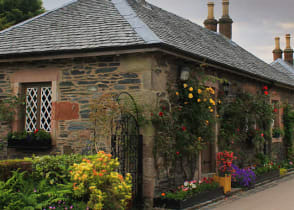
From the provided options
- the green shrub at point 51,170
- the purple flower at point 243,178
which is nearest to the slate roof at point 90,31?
the green shrub at point 51,170

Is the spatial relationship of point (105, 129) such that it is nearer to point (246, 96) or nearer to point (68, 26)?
point (68, 26)

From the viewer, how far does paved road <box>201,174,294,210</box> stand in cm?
840

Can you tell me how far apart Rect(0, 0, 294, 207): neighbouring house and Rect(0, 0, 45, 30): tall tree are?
40.7ft

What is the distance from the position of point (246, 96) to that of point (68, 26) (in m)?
5.69

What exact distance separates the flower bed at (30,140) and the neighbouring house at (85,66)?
0.18 m

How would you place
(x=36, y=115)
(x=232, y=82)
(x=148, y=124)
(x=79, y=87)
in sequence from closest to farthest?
(x=148, y=124) → (x=79, y=87) → (x=36, y=115) → (x=232, y=82)

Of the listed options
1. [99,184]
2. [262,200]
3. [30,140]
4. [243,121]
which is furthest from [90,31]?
[262,200]

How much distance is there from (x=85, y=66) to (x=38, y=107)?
1.67 meters

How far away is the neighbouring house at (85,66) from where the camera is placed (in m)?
8.13

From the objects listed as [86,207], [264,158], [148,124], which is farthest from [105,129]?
[264,158]

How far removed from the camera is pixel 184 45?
9469 mm

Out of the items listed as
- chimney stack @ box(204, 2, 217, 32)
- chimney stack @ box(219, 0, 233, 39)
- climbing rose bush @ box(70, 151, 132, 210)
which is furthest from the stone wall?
chimney stack @ box(219, 0, 233, 39)

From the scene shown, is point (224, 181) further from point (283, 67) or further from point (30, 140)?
point (283, 67)

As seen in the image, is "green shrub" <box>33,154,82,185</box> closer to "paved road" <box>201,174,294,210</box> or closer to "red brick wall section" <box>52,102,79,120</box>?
"red brick wall section" <box>52,102,79,120</box>
